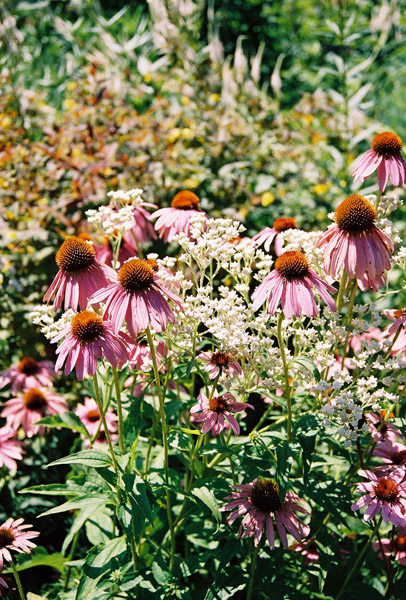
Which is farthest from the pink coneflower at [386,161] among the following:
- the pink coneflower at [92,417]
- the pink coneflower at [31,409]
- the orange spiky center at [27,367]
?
the orange spiky center at [27,367]

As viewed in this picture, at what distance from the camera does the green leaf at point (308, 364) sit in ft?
5.07

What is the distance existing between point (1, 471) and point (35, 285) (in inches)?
40.3

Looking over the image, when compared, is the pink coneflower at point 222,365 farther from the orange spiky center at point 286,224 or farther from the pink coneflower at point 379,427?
the orange spiky center at point 286,224

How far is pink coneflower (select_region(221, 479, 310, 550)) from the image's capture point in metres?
1.61

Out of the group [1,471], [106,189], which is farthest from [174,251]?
[1,471]

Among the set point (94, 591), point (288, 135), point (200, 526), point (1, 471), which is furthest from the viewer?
point (288, 135)

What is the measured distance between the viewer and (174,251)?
10.6ft

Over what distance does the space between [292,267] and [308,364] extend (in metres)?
0.26

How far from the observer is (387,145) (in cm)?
173

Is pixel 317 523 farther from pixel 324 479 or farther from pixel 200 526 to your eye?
pixel 200 526

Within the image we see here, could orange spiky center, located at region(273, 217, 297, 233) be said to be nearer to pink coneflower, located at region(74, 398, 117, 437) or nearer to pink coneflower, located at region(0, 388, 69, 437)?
pink coneflower, located at region(74, 398, 117, 437)

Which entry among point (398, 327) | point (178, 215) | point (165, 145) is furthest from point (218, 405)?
point (165, 145)

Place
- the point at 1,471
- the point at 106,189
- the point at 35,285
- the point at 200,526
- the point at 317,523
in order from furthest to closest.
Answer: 1. the point at 106,189
2. the point at 35,285
3. the point at 1,471
4. the point at 200,526
5. the point at 317,523

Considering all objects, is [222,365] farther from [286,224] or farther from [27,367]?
[27,367]
